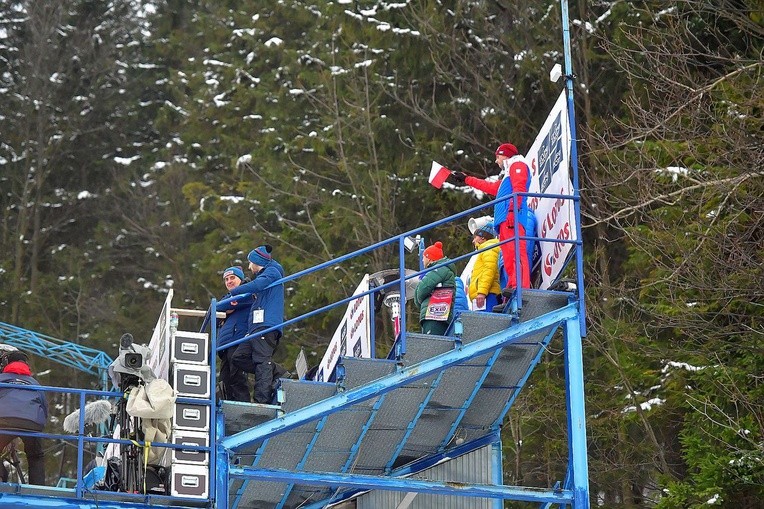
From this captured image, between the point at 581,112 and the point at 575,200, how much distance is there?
47.3 feet

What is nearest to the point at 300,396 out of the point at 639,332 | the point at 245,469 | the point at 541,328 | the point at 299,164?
the point at 245,469

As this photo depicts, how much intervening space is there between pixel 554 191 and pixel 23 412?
556 centimetres

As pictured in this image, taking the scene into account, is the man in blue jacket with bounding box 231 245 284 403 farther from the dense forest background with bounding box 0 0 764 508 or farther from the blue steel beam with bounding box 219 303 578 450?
→ the dense forest background with bounding box 0 0 764 508

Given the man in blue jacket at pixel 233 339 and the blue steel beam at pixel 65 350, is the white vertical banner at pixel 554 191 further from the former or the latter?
the blue steel beam at pixel 65 350

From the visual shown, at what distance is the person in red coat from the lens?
1541cm

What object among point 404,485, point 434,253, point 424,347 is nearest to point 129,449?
point 404,485

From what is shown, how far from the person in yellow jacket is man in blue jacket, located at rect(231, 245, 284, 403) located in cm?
202

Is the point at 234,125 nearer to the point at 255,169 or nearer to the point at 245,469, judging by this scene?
the point at 255,169

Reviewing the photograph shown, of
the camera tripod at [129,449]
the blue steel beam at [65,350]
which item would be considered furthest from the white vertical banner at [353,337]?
the blue steel beam at [65,350]

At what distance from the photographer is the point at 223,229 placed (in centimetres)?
3559

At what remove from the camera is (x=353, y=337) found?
682 inches

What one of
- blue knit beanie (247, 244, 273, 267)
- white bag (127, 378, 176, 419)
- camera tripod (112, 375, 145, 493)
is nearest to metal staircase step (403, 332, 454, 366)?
blue knit beanie (247, 244, 273, 267)

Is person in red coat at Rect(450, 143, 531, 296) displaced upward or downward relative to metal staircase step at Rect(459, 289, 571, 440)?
upward

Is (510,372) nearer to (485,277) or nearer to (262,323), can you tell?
(485,277)
